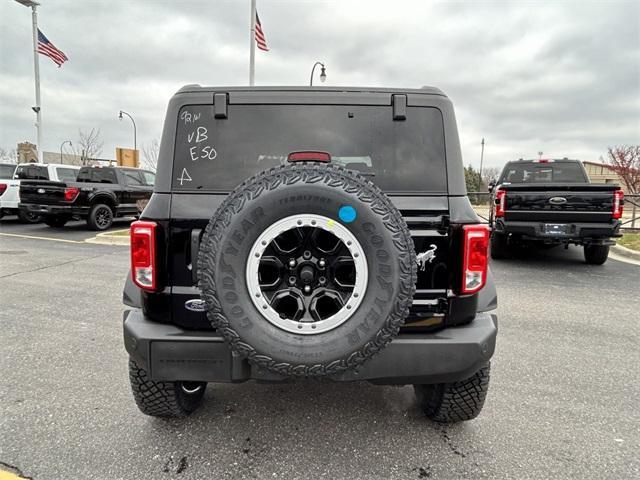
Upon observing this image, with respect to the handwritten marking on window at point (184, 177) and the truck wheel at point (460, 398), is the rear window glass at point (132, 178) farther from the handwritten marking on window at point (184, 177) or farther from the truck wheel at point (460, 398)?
the truck wheel at point (460, 398)

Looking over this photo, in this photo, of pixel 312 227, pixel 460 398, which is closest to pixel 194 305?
pixel 312 227

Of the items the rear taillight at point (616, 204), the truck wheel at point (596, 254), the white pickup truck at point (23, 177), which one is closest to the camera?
the rear taillight at point (616, 204)

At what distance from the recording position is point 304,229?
6.15 ft

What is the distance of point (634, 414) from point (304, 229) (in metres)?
2.58

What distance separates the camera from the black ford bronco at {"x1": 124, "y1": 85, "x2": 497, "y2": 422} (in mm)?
1767

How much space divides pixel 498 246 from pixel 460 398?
6488 millimetres

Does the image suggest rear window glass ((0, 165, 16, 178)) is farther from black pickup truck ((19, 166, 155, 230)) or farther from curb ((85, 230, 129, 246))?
curb ((85, 230, 129, 246))

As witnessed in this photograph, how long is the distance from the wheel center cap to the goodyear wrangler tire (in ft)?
0.62

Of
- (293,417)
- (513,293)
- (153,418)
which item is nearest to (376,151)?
(293,417)

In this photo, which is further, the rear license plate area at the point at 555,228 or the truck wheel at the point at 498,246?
the truck wheel at the point at 498,246

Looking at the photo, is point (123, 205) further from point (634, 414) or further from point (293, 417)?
point (634, 414)

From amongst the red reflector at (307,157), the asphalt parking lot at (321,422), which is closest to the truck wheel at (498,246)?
Answer: the asphalt parking lot at (321,422)

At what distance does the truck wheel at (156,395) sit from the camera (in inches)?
93.2

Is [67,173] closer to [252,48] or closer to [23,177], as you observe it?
[23,177]
